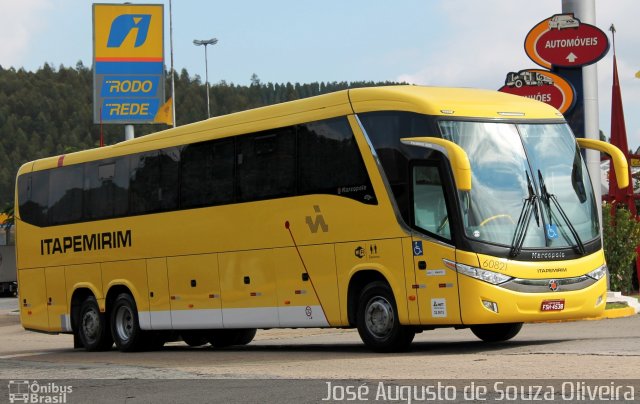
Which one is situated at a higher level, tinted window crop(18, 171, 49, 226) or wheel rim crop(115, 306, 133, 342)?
tinted window crop(18, 171, 49, 226)

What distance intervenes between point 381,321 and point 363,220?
1381mm

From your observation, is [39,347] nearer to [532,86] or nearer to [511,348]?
[532,86]

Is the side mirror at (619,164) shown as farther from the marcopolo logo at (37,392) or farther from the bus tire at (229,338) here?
the marcopolo logo at (37,392)

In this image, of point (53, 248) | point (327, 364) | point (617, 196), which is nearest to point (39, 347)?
point (53, 248)

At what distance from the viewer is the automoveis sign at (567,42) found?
89.1ft

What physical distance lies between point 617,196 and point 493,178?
20.3m

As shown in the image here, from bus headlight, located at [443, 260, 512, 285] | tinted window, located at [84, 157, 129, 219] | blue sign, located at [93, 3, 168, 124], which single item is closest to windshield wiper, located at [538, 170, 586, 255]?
bus headlight, located at [443, 260, 512, 285]

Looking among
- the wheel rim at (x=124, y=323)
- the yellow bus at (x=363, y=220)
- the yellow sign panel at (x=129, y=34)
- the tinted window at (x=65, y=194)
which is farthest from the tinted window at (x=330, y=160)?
the yellow sign panel at (x=129, y=34)

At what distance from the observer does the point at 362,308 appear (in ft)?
58.0

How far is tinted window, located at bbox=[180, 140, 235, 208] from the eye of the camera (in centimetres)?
2038

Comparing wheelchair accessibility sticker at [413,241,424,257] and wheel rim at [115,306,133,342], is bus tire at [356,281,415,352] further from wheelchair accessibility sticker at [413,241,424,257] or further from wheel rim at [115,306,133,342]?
wheel rim at [115,306,133,342]

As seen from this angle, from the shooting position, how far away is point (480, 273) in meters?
16.2

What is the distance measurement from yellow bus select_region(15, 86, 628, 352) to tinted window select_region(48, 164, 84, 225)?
3.86ft

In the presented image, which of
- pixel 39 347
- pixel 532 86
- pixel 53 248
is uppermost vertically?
pixel 532 86
